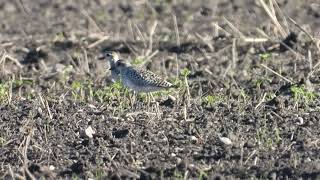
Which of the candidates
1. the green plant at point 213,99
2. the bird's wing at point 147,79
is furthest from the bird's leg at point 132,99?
the green plant at point 213,99

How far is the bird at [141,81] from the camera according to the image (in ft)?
39.0

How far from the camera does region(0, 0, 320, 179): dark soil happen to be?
9641 mm

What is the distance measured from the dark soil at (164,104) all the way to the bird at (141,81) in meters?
0.22

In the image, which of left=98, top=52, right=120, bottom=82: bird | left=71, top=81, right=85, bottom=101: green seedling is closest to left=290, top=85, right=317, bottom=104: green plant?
left=98, top=52, right=120, bottom=82: bird

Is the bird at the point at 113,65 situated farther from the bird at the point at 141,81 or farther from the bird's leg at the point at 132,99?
the bird's leg at the point at 132,99

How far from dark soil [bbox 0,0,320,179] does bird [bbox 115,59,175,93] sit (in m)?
0.22

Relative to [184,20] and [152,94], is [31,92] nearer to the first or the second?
[152,94]

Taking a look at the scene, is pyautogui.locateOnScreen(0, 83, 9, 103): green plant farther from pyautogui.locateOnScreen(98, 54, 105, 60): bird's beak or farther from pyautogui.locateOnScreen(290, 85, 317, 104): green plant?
pyautogui.locateOnScreen(290, 85, 317, 104): green plant

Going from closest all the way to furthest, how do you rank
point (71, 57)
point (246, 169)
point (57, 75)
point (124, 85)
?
point (246, 169) < point (124, 85) < point (57, 75) < point (71, 57)

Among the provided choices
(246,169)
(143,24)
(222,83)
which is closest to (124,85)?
(222,83)

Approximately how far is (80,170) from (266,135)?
6.74ft

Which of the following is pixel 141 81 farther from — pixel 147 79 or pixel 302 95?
pixel 302 95

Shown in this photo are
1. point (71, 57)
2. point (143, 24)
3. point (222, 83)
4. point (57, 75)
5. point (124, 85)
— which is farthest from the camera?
point (143, 24)

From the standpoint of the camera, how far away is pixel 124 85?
40.4ft
